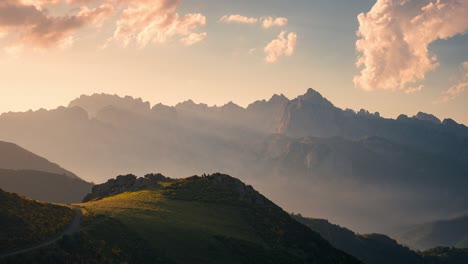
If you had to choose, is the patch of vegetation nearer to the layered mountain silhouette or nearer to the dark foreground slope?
the dark foreground slope

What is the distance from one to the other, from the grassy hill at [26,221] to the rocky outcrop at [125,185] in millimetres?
54001

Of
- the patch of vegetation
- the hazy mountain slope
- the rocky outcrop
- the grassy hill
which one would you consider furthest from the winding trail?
the rocky outcrop

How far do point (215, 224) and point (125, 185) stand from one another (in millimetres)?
57997

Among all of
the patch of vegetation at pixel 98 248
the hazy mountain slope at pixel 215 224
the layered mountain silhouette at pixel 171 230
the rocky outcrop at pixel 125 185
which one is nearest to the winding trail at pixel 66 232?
the layered mountain silhouette at pixel 171 230

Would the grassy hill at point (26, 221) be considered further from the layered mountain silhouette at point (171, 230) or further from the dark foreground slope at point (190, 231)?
the dark foreground slope at point (190, 231)

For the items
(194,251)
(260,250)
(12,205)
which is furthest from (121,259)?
(260,250)

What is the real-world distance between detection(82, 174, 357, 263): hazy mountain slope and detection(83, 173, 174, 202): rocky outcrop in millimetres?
7027

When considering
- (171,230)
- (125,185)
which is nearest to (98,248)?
(171,230)

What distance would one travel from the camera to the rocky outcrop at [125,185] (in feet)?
516

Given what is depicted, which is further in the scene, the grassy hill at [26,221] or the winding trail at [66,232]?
the grassy hill at [26,221]

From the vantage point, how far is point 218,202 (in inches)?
5408

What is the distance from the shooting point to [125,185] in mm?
162250

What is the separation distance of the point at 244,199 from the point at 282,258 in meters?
39.0

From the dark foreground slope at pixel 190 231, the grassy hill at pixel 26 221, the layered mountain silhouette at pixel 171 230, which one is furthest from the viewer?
the dark foreground slope at pixel 190 231
